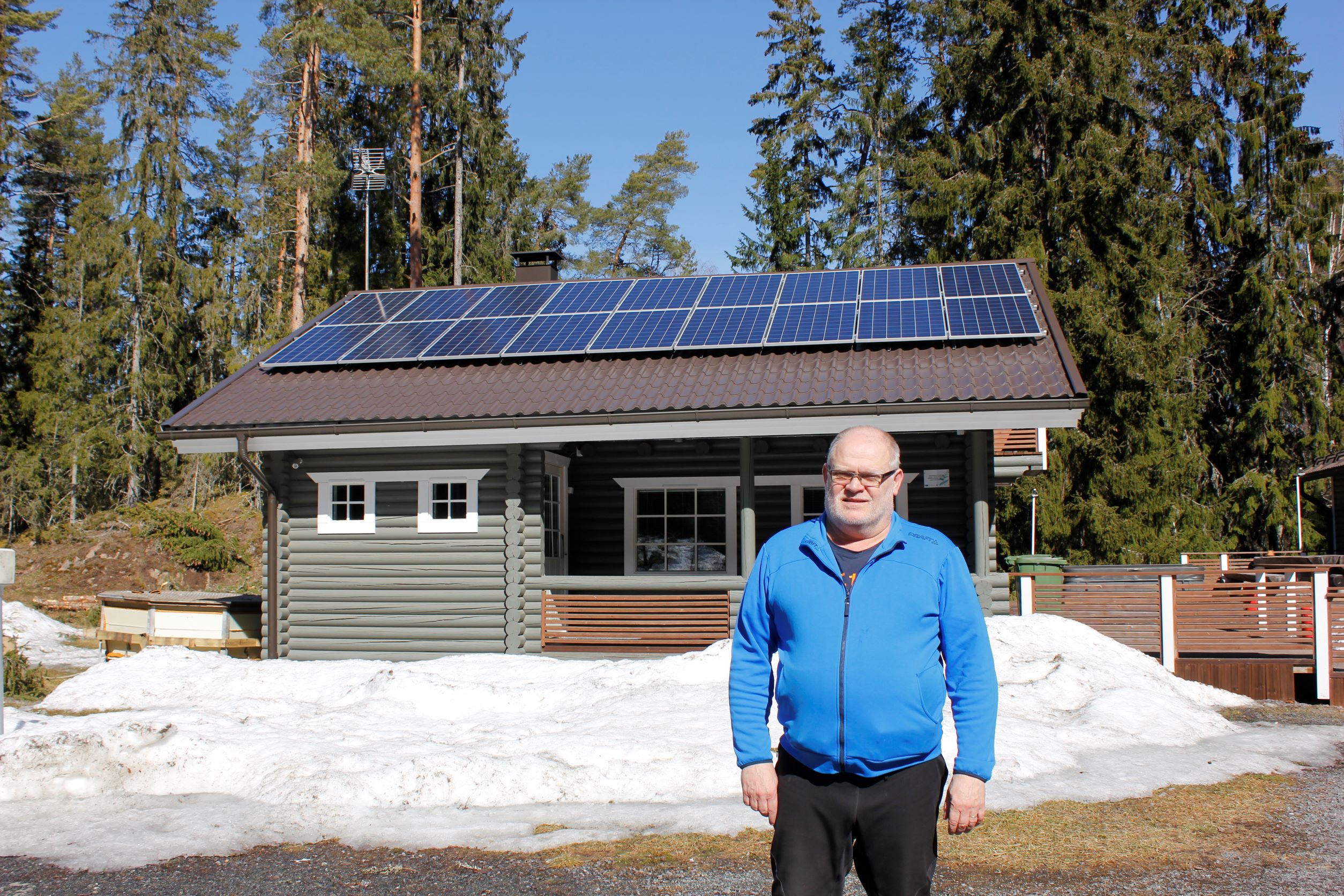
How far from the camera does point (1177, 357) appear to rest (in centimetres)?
2347

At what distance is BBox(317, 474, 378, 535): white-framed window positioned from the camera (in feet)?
43.8

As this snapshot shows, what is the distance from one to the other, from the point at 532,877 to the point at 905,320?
33.5 feet

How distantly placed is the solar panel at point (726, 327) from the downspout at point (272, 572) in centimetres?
543

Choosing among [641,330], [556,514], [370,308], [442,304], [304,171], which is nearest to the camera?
[556,514]

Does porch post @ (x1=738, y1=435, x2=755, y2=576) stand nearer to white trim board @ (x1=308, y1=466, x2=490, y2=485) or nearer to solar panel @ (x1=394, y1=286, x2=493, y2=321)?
white trim board @ (x1=308, y1=466, x2=490, y2=485)

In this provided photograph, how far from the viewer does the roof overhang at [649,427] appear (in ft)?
37.6

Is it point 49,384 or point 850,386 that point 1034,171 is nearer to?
point 850,386

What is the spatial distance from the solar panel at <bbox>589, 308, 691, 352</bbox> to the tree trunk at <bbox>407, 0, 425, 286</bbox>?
1554cm

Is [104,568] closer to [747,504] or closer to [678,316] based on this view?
[678,316]

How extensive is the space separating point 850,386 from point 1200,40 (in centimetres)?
2113

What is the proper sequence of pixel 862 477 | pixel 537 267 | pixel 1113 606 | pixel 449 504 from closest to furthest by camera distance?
pixel 862 477
pixel 1113 606
pixel 449 504
pixel 537 267

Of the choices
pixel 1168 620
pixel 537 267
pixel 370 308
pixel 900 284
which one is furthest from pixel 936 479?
pixel 370 308

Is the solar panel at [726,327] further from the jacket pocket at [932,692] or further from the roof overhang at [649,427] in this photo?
the jacket pocket at [932,692]

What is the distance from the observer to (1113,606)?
12.1 metres
